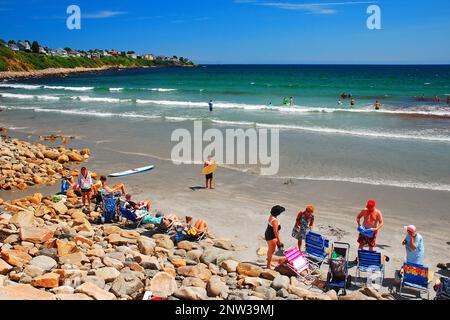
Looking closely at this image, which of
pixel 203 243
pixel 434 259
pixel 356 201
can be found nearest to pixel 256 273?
pixel 203 243

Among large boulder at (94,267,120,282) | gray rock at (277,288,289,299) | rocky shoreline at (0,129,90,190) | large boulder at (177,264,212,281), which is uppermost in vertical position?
rocky shoreline at (0,129,90,190)

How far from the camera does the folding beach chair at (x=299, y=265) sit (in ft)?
26.7

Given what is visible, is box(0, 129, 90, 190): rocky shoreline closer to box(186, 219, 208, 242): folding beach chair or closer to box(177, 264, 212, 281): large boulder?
box(186, 219, 208, 242): folding beach chair

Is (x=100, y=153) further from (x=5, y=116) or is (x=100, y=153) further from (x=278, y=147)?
(x=5, y=116)

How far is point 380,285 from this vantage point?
8125 millimetres

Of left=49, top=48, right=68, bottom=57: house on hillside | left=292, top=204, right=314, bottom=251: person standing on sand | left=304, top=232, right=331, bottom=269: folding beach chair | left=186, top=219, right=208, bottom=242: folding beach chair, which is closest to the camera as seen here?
left=304, top=232, right=331, bottom=269: folding beach chair

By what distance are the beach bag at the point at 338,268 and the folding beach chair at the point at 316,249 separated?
770 mm

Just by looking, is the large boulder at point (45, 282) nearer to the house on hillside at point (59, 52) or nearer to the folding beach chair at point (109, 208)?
the folding beach chair at point (109, 208)

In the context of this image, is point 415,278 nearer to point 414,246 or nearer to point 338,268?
point 414,246

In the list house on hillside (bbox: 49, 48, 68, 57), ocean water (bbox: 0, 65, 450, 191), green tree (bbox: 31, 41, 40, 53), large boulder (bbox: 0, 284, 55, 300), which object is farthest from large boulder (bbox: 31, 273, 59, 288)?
house on hillside (bbox: 49, 48, 68, 57)

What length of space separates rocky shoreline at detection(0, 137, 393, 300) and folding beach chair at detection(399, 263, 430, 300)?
1.49ft

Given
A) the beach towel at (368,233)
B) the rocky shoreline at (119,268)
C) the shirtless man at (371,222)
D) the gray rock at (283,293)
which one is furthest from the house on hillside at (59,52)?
the gray rock at (283,293)

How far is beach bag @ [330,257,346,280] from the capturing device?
7.80 metres

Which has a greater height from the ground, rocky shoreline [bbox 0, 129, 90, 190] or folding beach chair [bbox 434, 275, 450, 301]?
rocky shoreline [bbox 0, 129, 90, 190]
